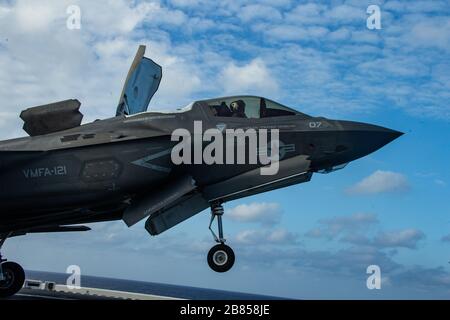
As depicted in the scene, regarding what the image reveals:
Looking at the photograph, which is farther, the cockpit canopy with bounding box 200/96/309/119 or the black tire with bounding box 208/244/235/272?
the cockpit canopy with bounding box 200/96/309/119

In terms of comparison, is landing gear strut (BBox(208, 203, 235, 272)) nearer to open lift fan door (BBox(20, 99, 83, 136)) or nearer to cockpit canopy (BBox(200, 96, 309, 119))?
cockpit canopy (BBox(200, 96, 309, 119))

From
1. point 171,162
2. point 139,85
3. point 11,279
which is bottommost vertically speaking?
point 11,279

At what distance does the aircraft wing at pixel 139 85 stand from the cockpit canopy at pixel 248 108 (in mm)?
4590

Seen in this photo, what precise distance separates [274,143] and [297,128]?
0.64m

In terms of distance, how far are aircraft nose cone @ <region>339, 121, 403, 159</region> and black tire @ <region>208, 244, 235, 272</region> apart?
3499mm

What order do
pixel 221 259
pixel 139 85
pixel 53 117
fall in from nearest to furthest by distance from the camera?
pixel 221 259 → pixel 53 117 → pixel 139 85

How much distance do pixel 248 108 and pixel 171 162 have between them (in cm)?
221

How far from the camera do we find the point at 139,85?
1806cm

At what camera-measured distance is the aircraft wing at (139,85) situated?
17688mm

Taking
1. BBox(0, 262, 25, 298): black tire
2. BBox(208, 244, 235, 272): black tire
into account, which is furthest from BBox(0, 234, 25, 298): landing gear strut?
BBox(208, 244, 235, 272): black tire

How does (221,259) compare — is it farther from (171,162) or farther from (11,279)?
(11,279)

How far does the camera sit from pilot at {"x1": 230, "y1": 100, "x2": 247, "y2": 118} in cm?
1358

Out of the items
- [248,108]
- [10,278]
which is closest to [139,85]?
[248,108]
